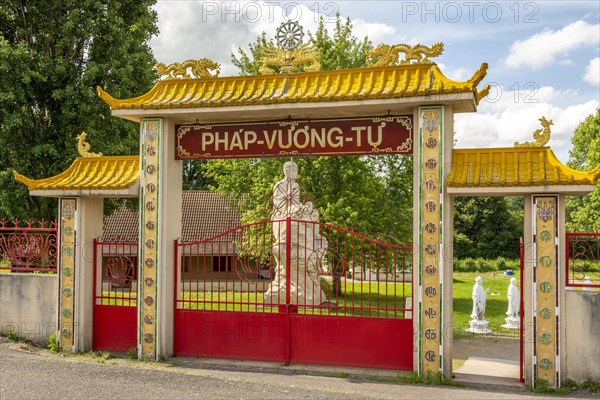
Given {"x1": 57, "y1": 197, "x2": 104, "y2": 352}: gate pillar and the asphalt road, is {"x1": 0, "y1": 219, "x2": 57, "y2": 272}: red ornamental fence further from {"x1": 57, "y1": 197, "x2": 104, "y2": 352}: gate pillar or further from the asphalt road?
the asphalt road

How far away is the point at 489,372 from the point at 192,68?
664cm

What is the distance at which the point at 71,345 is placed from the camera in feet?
31.8

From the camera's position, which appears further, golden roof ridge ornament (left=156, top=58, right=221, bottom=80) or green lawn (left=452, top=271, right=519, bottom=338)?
green lawn (left=452, top=271, right=519, bottom=338)

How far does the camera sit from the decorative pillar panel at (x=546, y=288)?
25.6 ft

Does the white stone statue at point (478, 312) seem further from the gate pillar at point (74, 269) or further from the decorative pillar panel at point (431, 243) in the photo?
the gate pillar at point (74, 269)

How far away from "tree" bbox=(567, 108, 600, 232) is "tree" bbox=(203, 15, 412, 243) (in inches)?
403

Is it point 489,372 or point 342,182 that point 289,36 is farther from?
point 342,182

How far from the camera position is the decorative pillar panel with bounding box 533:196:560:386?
307 inches

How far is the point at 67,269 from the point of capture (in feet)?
31.8

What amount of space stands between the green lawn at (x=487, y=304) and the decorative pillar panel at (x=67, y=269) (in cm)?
763

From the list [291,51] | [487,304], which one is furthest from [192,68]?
[487,304]

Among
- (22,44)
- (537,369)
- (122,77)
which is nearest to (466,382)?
(537,369)

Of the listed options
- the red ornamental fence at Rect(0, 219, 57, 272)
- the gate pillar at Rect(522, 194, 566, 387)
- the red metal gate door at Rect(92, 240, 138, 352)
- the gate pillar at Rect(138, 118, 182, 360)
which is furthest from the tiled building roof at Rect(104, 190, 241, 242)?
the gate pillar at Rect(522, 194, 566, 387)

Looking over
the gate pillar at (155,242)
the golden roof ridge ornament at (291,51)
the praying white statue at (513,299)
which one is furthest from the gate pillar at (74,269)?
the praying white statue at (513,299)
